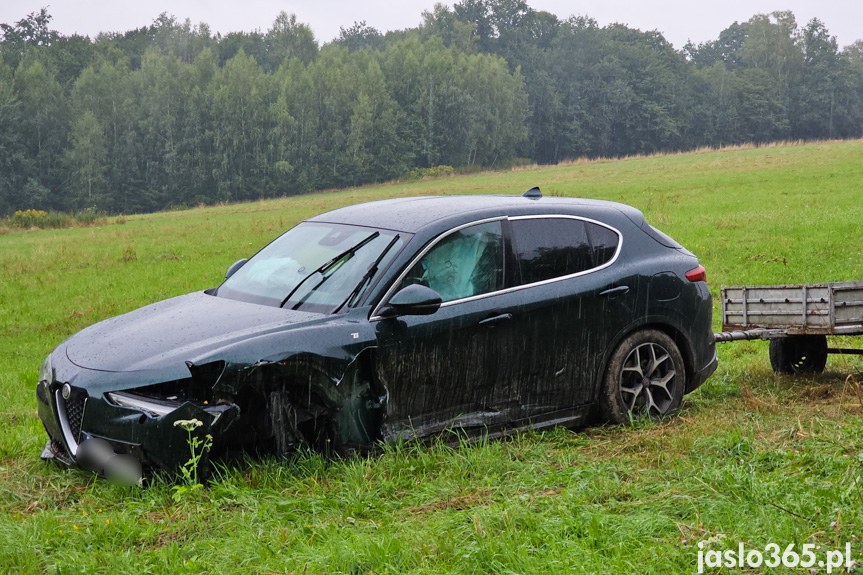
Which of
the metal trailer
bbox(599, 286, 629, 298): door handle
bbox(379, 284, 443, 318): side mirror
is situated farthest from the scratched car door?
the metal trailer

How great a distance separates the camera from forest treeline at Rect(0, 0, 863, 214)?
259 feet

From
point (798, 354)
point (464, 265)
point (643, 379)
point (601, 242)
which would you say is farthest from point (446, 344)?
point (798, 354)

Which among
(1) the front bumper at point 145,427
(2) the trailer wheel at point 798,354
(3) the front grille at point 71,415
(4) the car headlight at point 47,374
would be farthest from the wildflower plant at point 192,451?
(2) the trailer wheel at point 798,354

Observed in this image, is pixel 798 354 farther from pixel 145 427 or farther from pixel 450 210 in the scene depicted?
pixel 145 427

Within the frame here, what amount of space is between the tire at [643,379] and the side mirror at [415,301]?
1.65 metres

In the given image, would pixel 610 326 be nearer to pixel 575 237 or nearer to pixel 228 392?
pixel 575 237

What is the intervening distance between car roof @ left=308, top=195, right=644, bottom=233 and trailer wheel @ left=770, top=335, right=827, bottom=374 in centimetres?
249

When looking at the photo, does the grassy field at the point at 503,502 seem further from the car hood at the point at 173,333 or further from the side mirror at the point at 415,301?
the side mirror at the point at 415,301

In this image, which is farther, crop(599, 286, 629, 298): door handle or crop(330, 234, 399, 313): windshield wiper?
crop(599, 286, 629, 298): door handle

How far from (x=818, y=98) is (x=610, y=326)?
110 metres

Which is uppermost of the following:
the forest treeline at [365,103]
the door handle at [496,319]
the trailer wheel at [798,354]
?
the forest treeline at [365,103]

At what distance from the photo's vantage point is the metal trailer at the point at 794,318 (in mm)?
7207

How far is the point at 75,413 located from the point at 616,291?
369 centimetres

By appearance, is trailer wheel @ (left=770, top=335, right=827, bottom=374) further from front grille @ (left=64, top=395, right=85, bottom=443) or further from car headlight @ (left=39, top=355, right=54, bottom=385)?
car headlight @ (left=39, top=355, right=54, bottom=385)
